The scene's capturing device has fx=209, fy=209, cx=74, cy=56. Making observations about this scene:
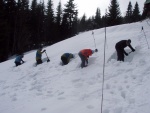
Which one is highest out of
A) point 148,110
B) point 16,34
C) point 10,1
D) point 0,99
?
point 10,1

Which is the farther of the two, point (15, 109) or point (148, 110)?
point (15, 109)

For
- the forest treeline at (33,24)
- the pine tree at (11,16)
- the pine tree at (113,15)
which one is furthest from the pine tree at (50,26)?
the pine tree at (113,15)

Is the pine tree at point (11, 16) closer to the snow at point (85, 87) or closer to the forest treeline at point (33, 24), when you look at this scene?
the forest treeline at point (33, 24)

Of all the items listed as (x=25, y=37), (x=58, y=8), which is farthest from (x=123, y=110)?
(x=58, y=8)

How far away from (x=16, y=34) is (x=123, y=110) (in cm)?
3289

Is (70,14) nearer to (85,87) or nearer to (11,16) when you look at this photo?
(11,16)

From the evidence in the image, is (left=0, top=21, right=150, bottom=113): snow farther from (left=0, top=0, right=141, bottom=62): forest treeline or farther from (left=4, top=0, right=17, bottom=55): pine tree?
(left=4, top=0, right=17, bottom=55): pine tree

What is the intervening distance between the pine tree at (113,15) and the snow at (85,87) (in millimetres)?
25422

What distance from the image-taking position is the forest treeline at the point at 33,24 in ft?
111

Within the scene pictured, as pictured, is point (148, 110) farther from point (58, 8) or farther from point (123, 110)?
point (58, 8)

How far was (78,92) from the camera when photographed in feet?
29.6

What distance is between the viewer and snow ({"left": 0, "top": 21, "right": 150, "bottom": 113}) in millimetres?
7282

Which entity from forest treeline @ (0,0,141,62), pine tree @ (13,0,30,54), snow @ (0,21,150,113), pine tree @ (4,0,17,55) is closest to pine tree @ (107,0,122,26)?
forest treeline @ (0,0,141,62)

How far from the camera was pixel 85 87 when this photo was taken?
30.8 feet
